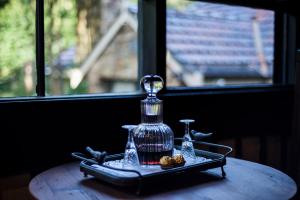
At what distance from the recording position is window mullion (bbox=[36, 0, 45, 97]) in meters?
1.93

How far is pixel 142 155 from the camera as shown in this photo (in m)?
1.58

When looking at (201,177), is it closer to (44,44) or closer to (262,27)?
(44,44)

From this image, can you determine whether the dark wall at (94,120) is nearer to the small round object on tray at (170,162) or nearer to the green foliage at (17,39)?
the green foliage at (17,39)

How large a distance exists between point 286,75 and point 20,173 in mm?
1942

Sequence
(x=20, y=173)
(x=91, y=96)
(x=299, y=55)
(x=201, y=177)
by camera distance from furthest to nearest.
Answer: (x=299, y=55)
(x=91, y=96)
(x=20, y=173)
(x=201, y=177)

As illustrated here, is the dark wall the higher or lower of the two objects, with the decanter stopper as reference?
lower

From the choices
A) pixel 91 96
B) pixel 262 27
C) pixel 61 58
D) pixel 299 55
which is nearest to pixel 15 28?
pixel 61 58

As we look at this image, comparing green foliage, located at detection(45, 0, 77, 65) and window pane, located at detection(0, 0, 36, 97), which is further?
green foliage, located at detection(45, 0, 77, 65)

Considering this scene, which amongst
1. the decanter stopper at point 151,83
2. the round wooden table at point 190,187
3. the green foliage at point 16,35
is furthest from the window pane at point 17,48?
the decanter stopper at point 151,83

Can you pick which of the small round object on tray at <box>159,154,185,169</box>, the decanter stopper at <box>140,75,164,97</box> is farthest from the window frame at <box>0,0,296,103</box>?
the small round object on tray at <box>159,154,185,169</box>

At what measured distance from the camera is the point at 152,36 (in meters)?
2.26

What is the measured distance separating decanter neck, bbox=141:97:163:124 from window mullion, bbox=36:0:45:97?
0.58 metres

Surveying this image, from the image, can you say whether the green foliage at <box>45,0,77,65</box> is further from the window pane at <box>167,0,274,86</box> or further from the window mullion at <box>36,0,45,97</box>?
the window pane at <box>167,0,274,86</box>

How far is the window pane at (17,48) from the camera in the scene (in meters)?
1.93
